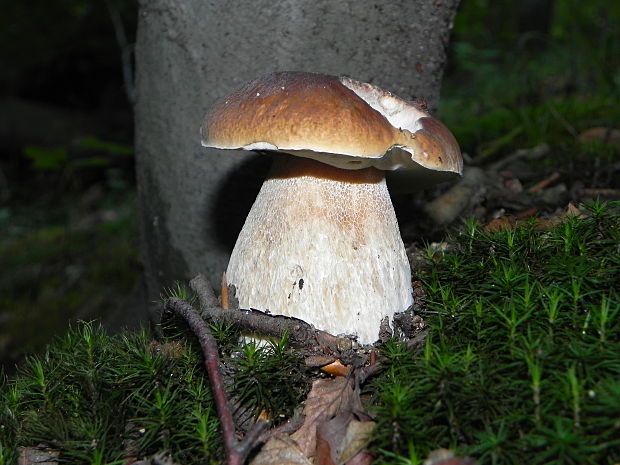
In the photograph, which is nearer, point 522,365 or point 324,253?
point 522,365

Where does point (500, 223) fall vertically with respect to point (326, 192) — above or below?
below

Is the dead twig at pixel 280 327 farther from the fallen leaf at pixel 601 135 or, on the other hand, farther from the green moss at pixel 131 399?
the fallen leaf at pixel 601 135

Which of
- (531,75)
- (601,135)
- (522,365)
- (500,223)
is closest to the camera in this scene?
(522,365)

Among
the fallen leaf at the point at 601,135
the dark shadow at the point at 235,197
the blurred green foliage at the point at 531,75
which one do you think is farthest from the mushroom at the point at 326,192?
the blurred green foliage at the point at 531,75

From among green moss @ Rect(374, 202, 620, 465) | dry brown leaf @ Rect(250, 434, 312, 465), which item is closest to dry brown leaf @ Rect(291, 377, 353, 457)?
dry brown leaf @ Rect(250, 434, 312, 465)

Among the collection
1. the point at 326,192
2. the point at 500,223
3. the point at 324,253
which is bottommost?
the point at 500,223

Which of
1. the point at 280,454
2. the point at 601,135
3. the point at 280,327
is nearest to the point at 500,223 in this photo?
the point at 280,327

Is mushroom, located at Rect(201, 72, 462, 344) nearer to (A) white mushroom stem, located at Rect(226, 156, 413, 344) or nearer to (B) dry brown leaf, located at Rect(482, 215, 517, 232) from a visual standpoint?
(A) white mushroom stem, located at Rect(226, 156, 413, 344)

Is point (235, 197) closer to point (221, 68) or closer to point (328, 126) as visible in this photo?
point (221, 68)
